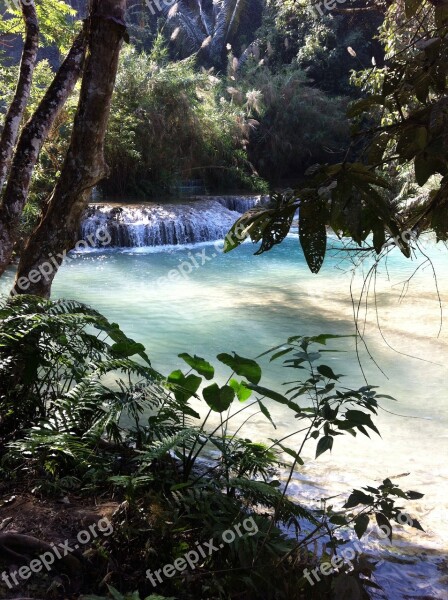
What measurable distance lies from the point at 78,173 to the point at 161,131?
52.4 ft

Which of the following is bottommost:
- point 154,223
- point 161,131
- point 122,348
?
point 122,348

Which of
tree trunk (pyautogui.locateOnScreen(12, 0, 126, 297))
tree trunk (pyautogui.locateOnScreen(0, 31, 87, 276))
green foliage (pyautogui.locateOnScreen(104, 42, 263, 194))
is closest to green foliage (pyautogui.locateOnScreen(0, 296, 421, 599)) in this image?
tree trunk (pyautogui.locateOnScreen(12, 0, 126, 297))

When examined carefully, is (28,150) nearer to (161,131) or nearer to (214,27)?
(161,131)

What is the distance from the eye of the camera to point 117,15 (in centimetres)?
355

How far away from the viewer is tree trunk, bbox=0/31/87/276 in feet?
13.7

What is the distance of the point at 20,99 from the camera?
193 inches

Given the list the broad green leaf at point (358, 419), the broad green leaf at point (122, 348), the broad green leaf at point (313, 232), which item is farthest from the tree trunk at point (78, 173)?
the broad green leaf at point (313, 232)

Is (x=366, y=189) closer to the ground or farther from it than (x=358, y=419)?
farther from it

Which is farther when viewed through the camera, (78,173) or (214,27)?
(214,27)

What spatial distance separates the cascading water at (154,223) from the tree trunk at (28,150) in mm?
10254

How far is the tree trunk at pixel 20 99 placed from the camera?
4785mm

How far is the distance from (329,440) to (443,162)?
888mm

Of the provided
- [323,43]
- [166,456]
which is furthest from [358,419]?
[323,43]

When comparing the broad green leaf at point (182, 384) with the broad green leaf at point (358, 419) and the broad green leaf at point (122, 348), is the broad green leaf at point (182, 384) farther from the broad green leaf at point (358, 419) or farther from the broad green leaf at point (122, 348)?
the broad green leaf at point (358, 419)
